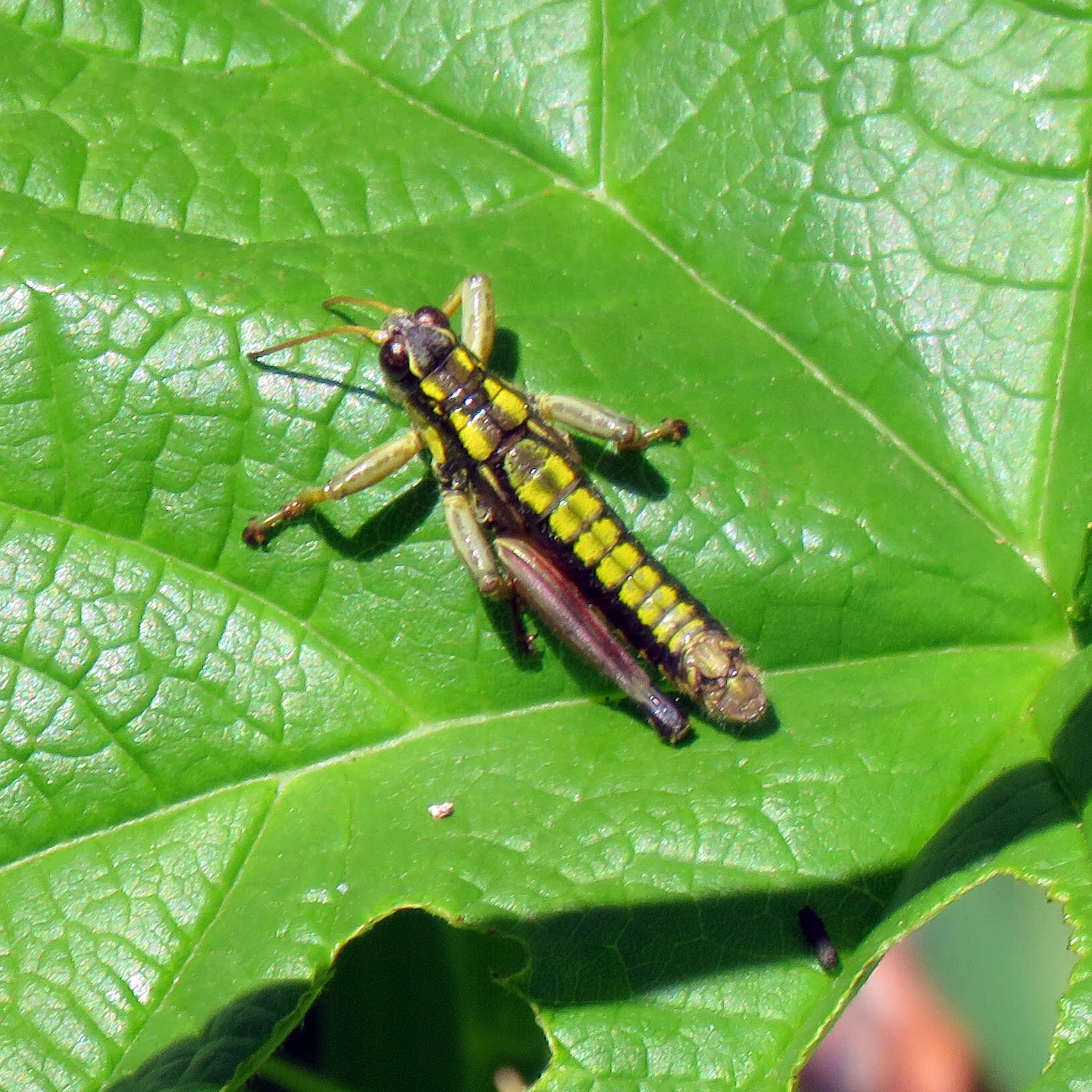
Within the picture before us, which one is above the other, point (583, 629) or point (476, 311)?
point (476, 311)

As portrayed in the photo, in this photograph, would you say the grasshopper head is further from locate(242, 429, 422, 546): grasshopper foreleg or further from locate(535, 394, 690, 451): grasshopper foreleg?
locate(535, 394, 690, 451): grasshopper foreleg

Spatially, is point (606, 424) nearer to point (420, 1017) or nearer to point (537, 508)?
point (537, 508)

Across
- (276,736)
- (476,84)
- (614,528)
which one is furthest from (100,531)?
(476,84)

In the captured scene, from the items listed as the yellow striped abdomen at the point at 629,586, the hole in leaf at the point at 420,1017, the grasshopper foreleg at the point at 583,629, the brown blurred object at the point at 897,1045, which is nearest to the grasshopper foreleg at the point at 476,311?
the yellow striped abdomen at the point at 629,586

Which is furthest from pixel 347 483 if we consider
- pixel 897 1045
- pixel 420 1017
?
pixel 897 1045

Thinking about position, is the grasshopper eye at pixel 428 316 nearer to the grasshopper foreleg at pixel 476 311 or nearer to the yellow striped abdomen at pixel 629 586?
the grasshopper foreleg at pixel 476 311

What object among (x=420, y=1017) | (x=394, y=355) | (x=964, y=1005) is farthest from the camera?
(x=964, y=1005)
